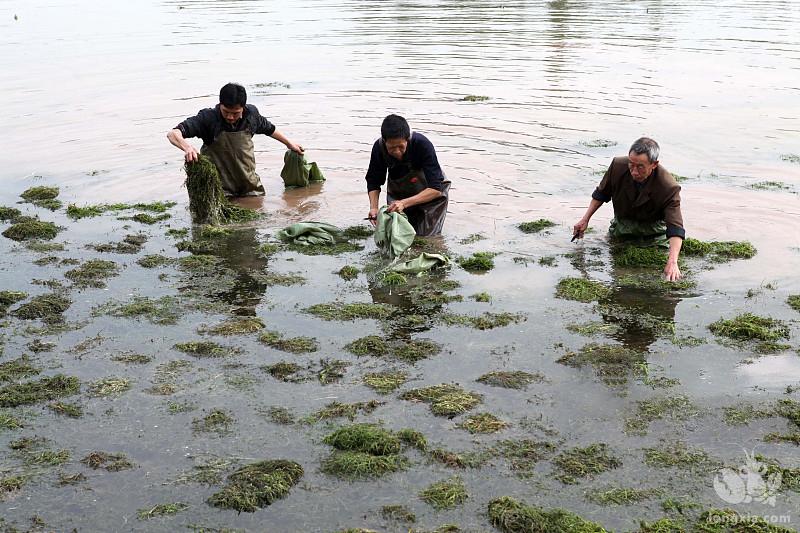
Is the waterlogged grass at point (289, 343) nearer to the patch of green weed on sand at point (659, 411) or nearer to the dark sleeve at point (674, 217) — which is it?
the patch of green weed on sand at point (659, 411)

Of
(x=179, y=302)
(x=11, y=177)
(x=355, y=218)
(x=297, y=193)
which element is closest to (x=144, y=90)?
(x=11, y=177)

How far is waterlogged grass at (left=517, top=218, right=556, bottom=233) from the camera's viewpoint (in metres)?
9.30

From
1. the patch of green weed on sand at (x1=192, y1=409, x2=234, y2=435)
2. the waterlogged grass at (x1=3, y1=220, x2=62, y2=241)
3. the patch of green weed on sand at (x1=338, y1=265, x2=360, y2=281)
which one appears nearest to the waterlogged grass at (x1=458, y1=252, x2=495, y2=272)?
the patch of green weed on sand at (x1=338, y1=265, x2=360, y2=281)

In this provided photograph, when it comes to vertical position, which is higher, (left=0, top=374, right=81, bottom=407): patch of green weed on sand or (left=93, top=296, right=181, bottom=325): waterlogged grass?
(left=93, top=296, right=181, bottom=325): waterlogged grass

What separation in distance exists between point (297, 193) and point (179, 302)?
386 centimetres

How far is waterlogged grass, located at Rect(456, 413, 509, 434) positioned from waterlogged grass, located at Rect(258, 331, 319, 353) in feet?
4.96

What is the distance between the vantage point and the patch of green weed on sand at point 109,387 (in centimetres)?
576

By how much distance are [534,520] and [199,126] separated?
6.74m

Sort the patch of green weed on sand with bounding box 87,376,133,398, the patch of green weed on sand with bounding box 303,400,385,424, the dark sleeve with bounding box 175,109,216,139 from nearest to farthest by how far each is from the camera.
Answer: the patch of green weed on sand with bounding box 303,400,385,424 → the patch of green weed on sand with bounding box 87,376,133,398 → the dark sleeve with bounding box 175,109,216,139

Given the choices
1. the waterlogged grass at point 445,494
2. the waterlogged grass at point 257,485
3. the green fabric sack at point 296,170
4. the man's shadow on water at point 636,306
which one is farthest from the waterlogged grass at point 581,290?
the green fabric sack at point 296,170

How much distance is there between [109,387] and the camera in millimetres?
5840

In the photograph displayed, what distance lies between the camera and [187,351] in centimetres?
639

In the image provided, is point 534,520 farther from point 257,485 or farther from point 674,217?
point 674,217

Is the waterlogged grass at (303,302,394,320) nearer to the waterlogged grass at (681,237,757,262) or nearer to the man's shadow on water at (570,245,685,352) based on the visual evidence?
the man's shadow on water at (570,245,685,352)
